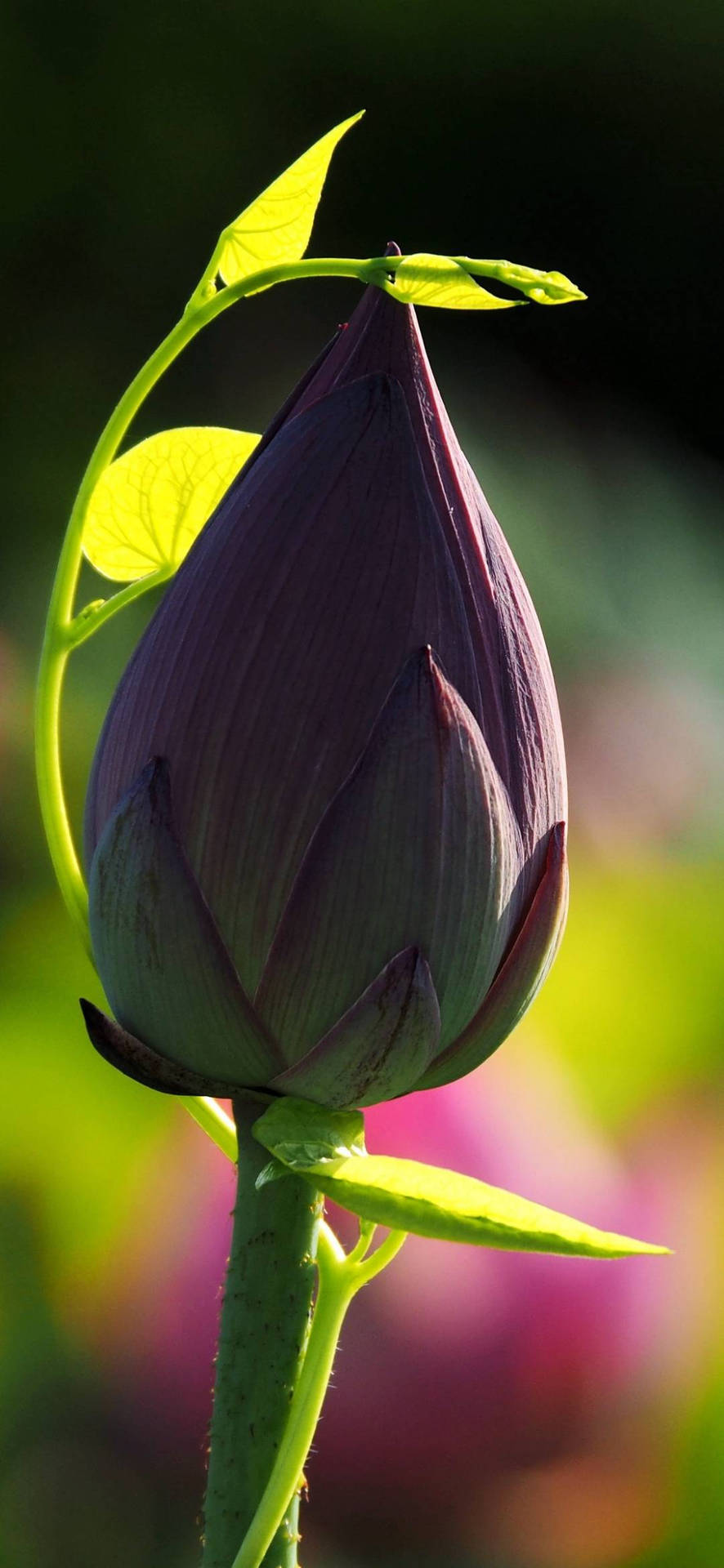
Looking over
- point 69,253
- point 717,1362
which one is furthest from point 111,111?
point 717,1362

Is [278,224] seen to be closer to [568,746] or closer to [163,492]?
[163,492]

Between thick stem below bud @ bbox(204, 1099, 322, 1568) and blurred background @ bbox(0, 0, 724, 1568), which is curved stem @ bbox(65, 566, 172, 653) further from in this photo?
blurred background @ bbox(0, 0, 724, 1568)

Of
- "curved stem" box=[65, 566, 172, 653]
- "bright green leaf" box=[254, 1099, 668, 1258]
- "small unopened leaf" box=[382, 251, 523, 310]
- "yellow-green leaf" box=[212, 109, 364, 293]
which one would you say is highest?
"yellow-green leaf" box=[212, 109, 364, 293]

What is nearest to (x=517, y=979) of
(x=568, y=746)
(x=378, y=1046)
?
(x=378, y=1046)

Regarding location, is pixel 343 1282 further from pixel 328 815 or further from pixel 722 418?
pixel 722 418

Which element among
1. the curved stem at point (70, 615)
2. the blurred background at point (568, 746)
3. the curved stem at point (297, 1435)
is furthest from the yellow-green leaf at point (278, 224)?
the blurred background at point (568, 746)

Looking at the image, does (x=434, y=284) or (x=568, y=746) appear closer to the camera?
(x=434, y=284)

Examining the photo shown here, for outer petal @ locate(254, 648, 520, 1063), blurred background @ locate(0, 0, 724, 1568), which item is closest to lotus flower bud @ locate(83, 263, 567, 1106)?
outer petal @ locate(254, 648, 520, 1063)

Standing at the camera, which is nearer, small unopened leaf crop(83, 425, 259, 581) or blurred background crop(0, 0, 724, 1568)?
small unopened leaf crop(83, 425, 259, 581)
